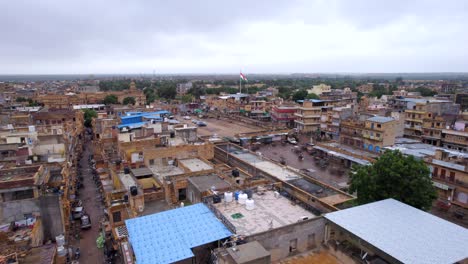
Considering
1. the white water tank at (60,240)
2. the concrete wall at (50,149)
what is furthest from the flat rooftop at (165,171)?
the concrete wall at (50,149)

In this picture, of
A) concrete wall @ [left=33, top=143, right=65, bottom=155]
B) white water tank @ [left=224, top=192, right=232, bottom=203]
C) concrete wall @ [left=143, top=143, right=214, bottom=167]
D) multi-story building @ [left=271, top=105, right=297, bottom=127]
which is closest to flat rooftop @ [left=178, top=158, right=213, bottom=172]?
concrete wall @ [left=143, top=143, right=214, bottom=167]

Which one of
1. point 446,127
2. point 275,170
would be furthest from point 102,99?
point 446,127

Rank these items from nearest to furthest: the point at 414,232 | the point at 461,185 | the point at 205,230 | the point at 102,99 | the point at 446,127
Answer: the point at 414,232 → the point at 205,230 → the point at 461,185 → the point at 446,127 → the point at 102,99

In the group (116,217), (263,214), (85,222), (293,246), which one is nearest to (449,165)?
(263,214)

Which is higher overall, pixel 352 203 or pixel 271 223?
pixel 271 223

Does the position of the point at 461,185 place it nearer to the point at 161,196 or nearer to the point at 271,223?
the point at 271,223

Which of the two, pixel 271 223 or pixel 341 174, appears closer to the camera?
pixel 271 223
